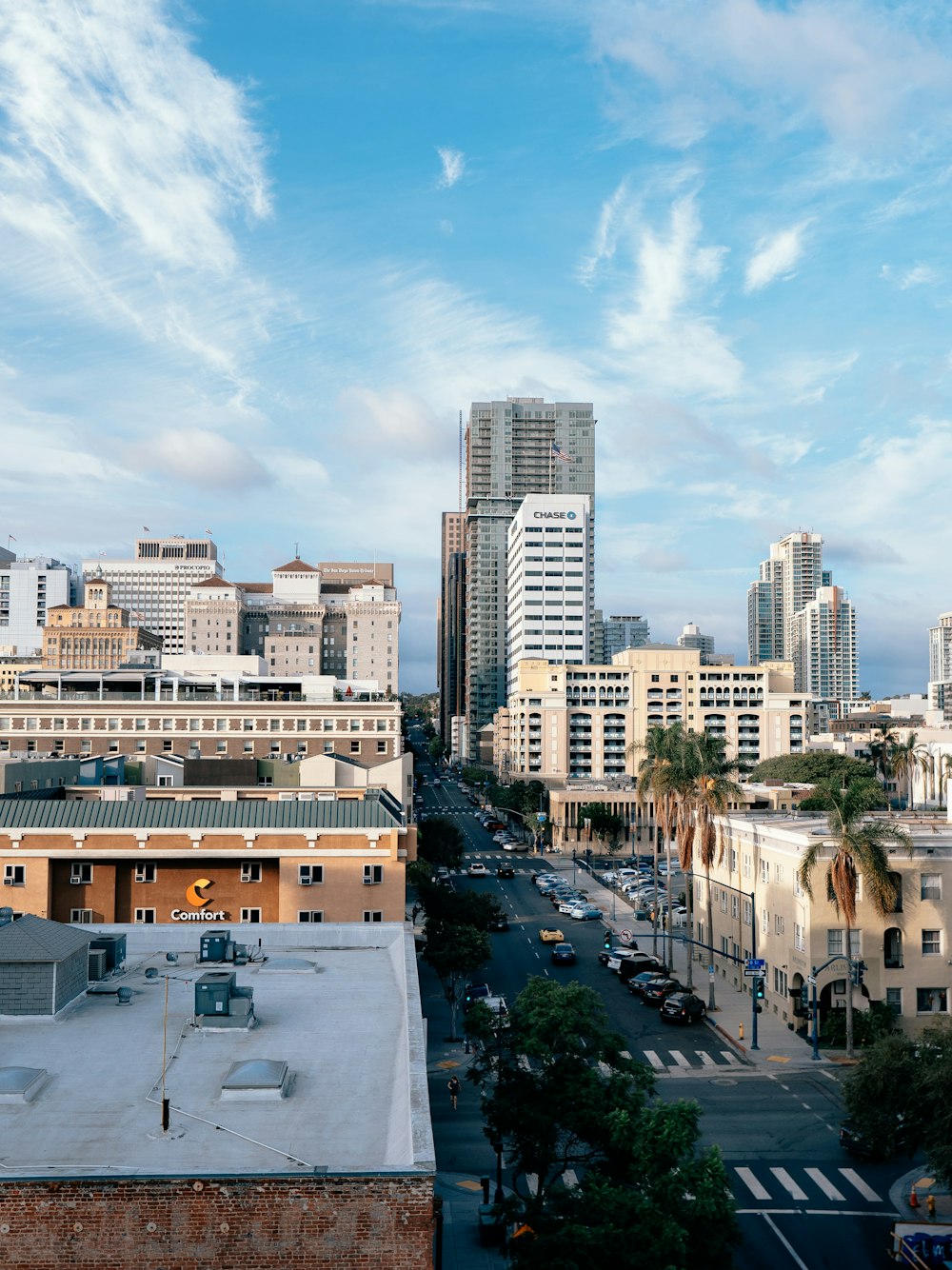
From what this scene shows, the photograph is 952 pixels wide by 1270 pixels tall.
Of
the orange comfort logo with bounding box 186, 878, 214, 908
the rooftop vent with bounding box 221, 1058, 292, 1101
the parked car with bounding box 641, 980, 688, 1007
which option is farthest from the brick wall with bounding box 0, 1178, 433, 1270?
the parked car with bounding box 641, 980, 688, 1007

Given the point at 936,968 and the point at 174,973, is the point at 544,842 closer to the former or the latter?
the point at 936,968

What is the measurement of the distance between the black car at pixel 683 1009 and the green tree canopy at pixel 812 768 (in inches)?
3761

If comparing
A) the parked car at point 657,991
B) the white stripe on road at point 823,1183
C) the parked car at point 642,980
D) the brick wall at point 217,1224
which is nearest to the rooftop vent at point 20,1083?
the brick wall at point 217,1224

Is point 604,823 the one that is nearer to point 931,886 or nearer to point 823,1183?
point 931,886

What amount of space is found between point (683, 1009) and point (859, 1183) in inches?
890

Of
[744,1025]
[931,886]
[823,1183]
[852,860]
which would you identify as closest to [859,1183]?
[823,1183]

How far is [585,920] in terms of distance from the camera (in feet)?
308

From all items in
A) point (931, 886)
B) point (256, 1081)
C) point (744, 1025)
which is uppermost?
point (256, 1081)

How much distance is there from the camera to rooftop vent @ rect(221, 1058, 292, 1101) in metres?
20.6

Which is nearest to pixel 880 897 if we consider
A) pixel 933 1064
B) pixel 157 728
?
pixel 933 1064

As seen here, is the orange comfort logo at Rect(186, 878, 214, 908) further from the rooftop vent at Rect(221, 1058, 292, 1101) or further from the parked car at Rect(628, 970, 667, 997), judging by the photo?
the parked car at Rect(628, 970, 667, 997)

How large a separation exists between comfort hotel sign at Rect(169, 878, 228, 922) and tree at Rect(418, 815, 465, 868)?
184 feet

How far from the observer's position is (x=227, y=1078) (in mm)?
21266

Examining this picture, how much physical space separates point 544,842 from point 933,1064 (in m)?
121
